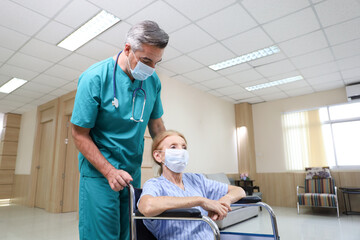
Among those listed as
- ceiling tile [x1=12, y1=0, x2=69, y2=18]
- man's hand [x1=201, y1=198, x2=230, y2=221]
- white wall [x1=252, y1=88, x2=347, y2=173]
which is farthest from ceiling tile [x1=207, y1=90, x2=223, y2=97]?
man's hand [x1=201, y1=198, x2=230, y2=221]

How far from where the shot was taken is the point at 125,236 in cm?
112

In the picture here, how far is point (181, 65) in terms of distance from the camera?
15.7 feet

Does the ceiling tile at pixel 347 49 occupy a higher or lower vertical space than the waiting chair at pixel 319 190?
higher

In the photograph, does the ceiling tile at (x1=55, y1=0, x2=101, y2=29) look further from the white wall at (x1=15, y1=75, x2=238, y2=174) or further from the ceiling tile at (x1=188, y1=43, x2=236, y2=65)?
the white wall at (x1=15, y1=75, x2=238, y2=174)

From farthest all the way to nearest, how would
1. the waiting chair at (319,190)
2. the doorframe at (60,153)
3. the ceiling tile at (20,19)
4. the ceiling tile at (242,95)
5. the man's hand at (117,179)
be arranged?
the ceiling tile at (242,95) → the doorframe at (60,153) → the waiting chair at (319,190) → the ceiling tile at (20,19) → the man's hand at (117,179)

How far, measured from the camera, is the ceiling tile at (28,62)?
4332 millimetres

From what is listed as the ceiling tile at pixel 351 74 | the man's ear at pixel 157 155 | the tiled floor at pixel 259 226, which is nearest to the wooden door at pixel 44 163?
Answer: the tiled floor at pixel 259 226

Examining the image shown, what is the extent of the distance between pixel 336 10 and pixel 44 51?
4446 millimetres

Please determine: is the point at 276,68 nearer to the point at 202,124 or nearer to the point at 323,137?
the point at 202,124

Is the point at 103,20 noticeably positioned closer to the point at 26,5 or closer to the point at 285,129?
the point at 26,5

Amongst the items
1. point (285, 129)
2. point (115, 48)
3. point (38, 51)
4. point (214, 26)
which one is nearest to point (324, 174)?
point (285, 129)

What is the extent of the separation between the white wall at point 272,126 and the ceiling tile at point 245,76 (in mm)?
2164

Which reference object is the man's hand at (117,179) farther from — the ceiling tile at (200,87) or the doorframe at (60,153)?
the doorframe at (60,153)

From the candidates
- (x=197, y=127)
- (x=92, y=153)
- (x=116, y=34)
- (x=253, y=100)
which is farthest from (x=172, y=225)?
(x=253, y=100)
